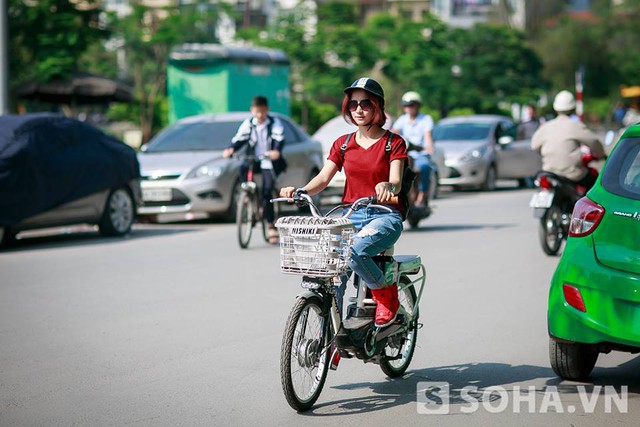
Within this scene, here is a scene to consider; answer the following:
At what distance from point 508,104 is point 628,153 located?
5079 centimetres

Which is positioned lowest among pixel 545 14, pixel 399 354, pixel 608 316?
pixel 545 14

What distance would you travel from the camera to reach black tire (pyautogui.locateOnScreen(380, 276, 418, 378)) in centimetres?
679

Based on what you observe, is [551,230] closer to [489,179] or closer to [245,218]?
[245,218]

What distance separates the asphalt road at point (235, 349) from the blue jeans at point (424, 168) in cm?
244

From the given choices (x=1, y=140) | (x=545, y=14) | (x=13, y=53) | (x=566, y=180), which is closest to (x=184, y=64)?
(x=13, y=53)

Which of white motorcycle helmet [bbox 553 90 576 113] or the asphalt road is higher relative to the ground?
white motorcycle helmet [bbox 553 90 576 113]

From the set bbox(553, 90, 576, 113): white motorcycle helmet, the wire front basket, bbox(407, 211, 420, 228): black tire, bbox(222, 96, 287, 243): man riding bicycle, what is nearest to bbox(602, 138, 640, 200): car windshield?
the wire front basket

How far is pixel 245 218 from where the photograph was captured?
46.6 feet

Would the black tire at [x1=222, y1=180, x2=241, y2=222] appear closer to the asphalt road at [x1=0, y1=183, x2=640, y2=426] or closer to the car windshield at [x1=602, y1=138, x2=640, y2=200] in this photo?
the asphalt road at [x1=0, y1=183, x2=640, y2=426]

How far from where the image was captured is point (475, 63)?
5472 centimetres

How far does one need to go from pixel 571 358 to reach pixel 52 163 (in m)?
9.31

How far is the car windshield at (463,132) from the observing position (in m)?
26.6

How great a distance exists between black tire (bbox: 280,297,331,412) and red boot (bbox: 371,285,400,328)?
400 mm

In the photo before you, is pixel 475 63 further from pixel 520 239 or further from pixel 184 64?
pixel 520 239
